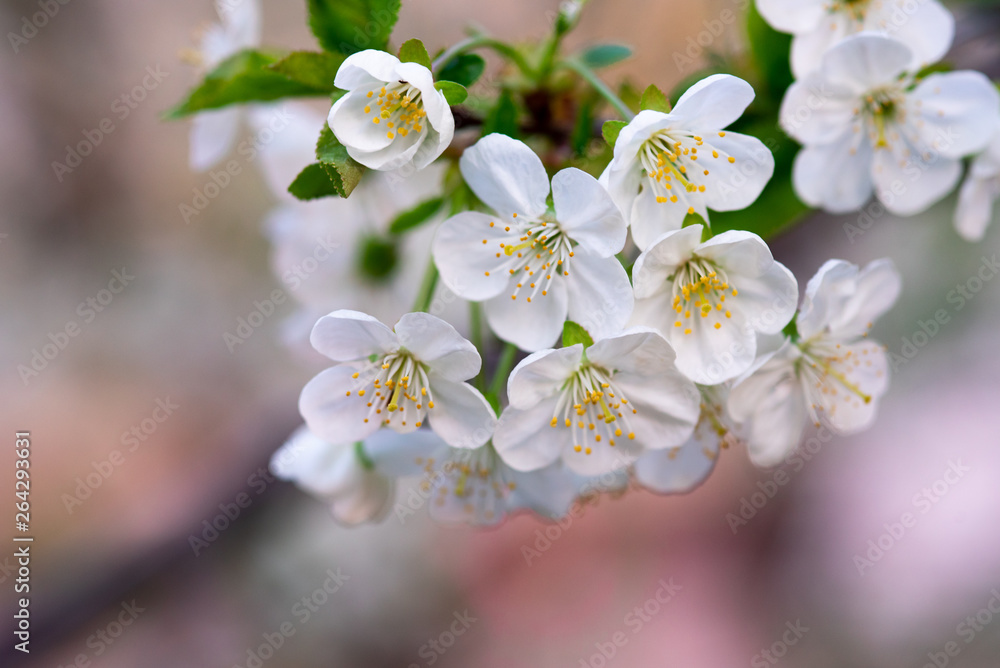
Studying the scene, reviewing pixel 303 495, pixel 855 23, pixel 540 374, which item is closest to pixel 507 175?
pixel 540 374

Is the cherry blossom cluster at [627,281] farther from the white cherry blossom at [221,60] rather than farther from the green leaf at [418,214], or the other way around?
the white cherry blossom at [221,60]

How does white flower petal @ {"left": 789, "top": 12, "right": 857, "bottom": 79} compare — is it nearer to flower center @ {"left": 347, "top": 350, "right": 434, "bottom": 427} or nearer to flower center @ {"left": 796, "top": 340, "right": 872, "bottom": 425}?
flower center @ {"left": 796, "top": 340, "right": 872, "bottom": 425}

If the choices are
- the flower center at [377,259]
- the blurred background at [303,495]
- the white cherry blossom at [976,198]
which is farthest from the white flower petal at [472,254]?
the blurred background at [303,495]

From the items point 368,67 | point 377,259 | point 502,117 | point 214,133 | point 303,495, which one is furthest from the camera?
point 303,495

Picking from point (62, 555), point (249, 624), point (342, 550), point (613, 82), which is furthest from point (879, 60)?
point (62, 555)

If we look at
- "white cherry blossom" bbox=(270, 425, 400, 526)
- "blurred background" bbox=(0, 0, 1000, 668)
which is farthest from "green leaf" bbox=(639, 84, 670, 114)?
"blurred background" bbox=(0, 0, 1000, 668)

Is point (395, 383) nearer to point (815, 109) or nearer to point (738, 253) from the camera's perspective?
point (738, 253)
